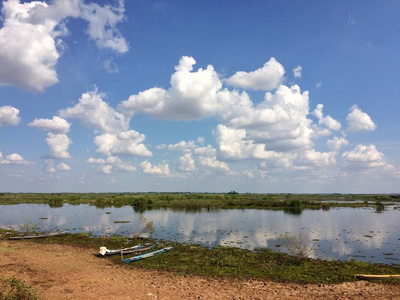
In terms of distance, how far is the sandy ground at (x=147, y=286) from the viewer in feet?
40.3

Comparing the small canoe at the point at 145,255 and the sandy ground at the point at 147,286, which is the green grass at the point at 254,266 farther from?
the sandy ground at the point at 147,286

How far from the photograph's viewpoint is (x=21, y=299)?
387 inches

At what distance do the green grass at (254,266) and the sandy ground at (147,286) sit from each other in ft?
3.57

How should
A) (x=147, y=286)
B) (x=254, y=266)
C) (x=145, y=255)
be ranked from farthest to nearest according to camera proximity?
(x=145, y=255)
(x=254, y=266)
(x=147, y=286)

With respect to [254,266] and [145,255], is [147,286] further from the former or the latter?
[254,266]

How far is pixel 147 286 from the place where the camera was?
13445 mm

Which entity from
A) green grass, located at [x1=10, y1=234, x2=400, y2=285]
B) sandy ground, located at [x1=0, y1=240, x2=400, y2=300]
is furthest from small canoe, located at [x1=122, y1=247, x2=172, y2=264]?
sandy ground, located at [x1=0, y1=240, x2=400, y2=300]

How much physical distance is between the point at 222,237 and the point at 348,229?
57.0ft

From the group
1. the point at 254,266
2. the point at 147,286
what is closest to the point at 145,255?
the point at 147,286

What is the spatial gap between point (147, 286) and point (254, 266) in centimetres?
731

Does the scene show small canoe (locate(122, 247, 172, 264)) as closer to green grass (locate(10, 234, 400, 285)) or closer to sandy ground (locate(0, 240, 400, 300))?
green grass (locate(10, 234, 400, 285))

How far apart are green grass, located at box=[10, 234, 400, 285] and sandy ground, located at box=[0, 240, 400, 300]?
1087mm

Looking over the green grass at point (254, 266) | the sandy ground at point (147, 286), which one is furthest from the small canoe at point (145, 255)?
the sandy ground at point (147, 286)

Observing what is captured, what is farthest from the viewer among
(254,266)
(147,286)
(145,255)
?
(145,255)
